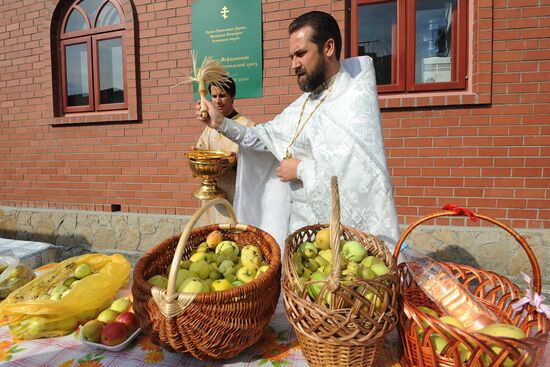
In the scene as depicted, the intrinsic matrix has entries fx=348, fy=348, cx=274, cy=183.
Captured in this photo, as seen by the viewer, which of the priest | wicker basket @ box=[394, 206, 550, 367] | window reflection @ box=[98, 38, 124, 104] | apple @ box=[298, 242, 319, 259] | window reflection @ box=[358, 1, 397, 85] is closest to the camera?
wicker basket @ box=[394, 206, 550, 367]

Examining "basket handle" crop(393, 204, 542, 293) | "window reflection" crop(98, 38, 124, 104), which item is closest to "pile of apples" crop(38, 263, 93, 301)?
"basket handle" crop(393, 204, 542, 293)

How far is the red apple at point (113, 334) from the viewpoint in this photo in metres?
1.21

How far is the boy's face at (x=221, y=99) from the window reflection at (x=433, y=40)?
2.32 metres

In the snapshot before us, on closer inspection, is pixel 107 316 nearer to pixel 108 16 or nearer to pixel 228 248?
pixel 228 248

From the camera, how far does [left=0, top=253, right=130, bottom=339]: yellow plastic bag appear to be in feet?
4.25

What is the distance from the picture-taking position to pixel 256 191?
2.60 metres

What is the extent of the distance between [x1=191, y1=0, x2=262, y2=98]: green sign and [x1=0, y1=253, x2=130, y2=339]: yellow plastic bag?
3267mm

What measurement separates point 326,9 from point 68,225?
4.92 m

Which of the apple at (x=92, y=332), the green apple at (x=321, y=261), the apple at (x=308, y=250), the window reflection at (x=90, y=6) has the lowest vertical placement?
the apple at (x=92, y=332)

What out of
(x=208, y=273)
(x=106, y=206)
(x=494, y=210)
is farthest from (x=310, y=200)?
(x=106, y=206)

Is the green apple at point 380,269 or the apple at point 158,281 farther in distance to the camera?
the apple at point 158,281

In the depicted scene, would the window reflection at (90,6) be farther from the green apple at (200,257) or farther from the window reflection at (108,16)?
the green apple at (200,257)

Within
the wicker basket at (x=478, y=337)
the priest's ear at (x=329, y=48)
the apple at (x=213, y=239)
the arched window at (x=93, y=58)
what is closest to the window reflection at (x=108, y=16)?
the arched window at (x=93, y=58)

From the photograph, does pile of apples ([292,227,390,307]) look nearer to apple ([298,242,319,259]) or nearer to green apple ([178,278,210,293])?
apple ([298,242,319,259])
